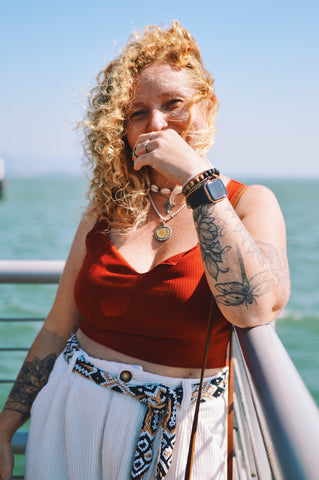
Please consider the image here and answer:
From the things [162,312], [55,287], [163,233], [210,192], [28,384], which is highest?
[210,192]

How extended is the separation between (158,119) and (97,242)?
52 centimetres

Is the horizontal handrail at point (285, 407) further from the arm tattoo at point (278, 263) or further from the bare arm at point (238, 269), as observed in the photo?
the arm tattoo at point (278, 263)

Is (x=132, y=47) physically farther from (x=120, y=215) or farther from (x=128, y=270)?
(x=128, y=270)

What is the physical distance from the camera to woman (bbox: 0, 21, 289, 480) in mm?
1355

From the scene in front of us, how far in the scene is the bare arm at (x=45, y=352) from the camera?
6.09 ft

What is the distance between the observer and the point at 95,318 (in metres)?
1.70

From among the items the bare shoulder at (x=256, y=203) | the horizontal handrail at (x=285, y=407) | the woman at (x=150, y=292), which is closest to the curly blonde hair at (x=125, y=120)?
the woman at (x=150, y=292)

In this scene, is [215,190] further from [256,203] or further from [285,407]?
[285,407]

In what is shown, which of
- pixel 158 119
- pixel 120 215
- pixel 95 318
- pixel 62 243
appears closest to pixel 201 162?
pixel 158 119

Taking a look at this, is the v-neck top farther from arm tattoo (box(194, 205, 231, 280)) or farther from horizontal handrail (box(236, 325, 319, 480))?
horizontal handrail (box(236, 325, 319, 480))

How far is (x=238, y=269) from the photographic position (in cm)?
129

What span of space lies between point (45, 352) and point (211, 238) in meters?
0.97

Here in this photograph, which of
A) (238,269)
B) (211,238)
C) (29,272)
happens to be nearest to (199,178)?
(211,238)

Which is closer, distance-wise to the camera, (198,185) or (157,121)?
(198,185)
